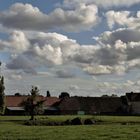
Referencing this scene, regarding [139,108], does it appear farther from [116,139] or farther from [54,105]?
[116,139]

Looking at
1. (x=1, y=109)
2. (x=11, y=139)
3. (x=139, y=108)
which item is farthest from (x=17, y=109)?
(x=11, y=139)

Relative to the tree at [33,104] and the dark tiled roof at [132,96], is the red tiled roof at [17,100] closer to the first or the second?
the dark tiled roof at [132,96]

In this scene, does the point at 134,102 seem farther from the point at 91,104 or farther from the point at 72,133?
the point at 72,133

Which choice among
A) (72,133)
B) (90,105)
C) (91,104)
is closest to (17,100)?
(90,105)

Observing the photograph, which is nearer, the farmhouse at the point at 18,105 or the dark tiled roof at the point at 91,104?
the farmhouse at the point at 18,105

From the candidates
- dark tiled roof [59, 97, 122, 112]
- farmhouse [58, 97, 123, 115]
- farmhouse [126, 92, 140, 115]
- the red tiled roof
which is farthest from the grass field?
farmhouse [126, 92, 140, 115]

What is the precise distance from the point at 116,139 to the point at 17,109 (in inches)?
4496

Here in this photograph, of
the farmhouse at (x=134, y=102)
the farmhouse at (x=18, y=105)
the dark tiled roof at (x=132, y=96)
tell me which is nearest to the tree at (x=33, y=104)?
the farmhouse at (x=18, y=105)

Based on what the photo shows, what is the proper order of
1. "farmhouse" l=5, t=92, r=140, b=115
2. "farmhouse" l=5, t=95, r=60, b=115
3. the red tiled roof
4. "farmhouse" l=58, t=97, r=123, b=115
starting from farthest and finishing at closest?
1. the red tiled roof
2. "farmhouse" l=58, t=97, r=123, b=115
3. "farmhouse" l=5, t=92, r=140, b=115
4. "farmhouse" l=5, t=95, r=60, b=115

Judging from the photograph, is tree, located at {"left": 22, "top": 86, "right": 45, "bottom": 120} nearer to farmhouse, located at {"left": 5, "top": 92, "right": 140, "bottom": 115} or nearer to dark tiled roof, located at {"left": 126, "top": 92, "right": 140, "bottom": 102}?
farmhouse, located at {"left": 5, "top": 92, "right": 140, "bottom": 115}

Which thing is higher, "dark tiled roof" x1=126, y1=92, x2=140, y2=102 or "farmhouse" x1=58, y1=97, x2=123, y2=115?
"dark tiled roof" x1=126, y1=92, x2=140, y2=102

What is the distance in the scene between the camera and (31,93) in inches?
3903

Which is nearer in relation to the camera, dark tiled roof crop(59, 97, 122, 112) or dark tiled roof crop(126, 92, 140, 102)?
dark tiled roof crop(59, 97, 122, 112)

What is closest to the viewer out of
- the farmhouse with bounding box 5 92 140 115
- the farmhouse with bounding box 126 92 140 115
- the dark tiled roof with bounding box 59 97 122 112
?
the farmhouse with bounding box 5 92 140 115
